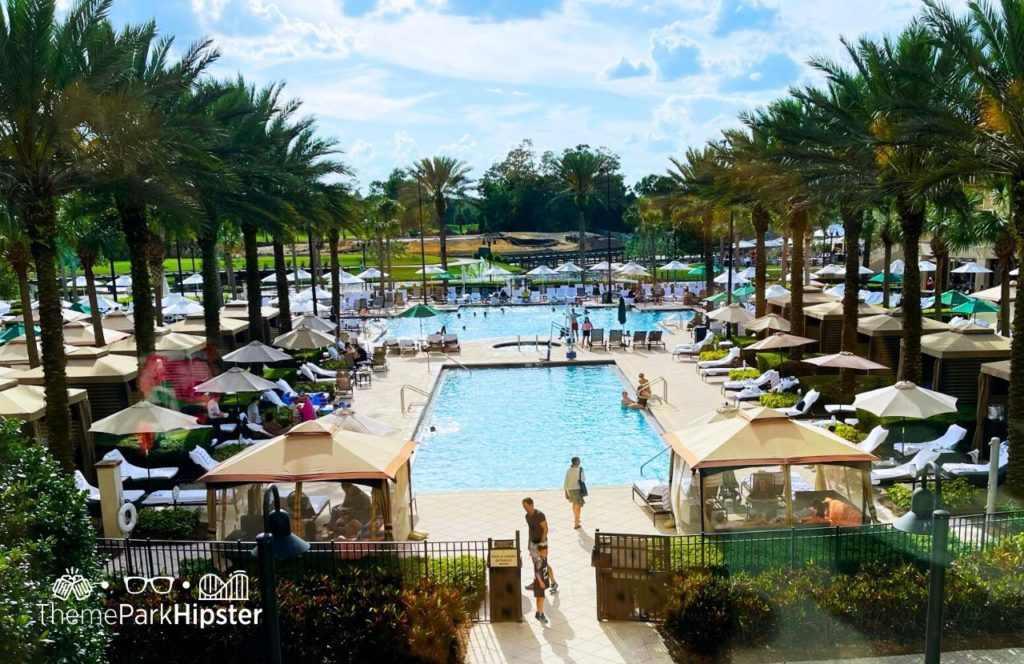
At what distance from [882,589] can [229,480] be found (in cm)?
834

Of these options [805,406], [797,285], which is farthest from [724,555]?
[797,285]

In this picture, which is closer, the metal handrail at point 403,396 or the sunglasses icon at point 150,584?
the sunglasses icon at point 150,584

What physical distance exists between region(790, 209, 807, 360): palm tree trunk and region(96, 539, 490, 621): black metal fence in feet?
50.8

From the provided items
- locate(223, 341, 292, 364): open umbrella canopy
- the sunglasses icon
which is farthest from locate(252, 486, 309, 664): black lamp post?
locate(223, 341, 292, 364): open umbrella canopy

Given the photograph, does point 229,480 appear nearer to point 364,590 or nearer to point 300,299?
point 364,590

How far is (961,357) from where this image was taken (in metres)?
18.6

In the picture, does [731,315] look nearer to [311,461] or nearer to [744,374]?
[744,374]

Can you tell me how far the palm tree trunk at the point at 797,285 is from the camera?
23.0 m

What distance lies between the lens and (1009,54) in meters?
12.7

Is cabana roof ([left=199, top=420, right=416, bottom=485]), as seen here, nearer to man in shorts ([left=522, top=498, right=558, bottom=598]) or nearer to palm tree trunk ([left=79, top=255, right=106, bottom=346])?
man in shorts ([left=522, top=498, right=558, bottom=598])

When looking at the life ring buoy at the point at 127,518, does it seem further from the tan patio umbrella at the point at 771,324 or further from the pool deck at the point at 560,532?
the tan patio umbrella at the point at 771,324

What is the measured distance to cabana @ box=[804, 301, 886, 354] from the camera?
25188 mm

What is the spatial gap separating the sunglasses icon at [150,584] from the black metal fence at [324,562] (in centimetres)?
29

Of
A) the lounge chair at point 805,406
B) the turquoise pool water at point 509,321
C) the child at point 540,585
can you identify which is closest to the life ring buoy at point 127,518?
the child at point 540,585
